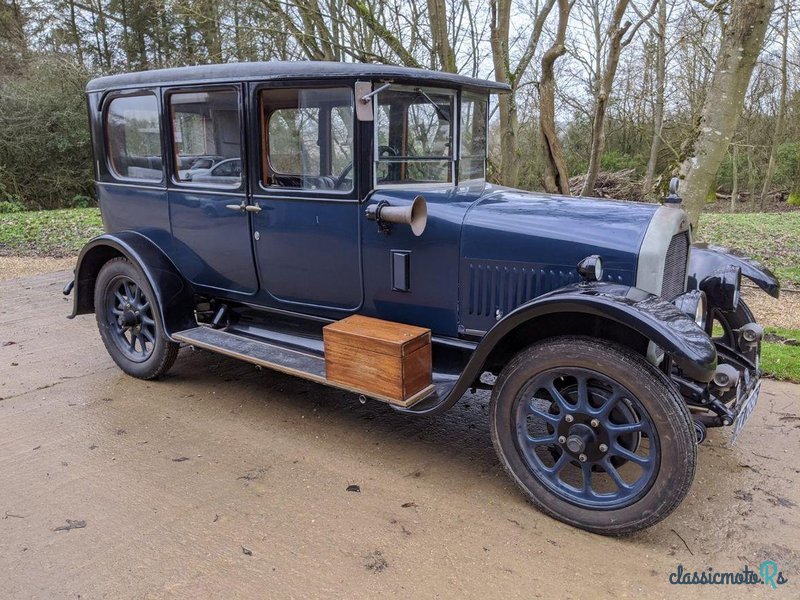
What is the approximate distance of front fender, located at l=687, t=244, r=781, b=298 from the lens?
11.5 feet

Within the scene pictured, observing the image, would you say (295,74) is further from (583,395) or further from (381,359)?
(583,395)

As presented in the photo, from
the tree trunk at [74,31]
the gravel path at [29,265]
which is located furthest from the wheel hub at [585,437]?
the tree trunk at [74,31]

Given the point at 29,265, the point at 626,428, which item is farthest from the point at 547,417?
the point at 29,265

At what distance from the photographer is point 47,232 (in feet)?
34.8

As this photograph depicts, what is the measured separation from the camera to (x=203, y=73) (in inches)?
147

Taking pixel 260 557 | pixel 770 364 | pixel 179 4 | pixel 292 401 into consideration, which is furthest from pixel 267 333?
pixel 179 4

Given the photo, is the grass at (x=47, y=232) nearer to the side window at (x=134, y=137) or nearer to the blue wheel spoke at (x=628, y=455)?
the side window at (x=134, y=137)

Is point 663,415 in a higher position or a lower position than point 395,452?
higher

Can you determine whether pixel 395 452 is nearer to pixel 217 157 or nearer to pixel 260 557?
pixel 260 557

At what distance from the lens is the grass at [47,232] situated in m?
9.50

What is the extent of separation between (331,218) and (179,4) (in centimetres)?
838

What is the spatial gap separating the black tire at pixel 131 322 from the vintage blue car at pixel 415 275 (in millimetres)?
17

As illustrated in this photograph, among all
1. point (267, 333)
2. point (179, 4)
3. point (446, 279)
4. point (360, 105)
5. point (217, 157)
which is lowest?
point (267, 333)

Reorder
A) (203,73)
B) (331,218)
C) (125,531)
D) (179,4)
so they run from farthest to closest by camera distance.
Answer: (179,4), (203,73), (331,218), (125,531)
